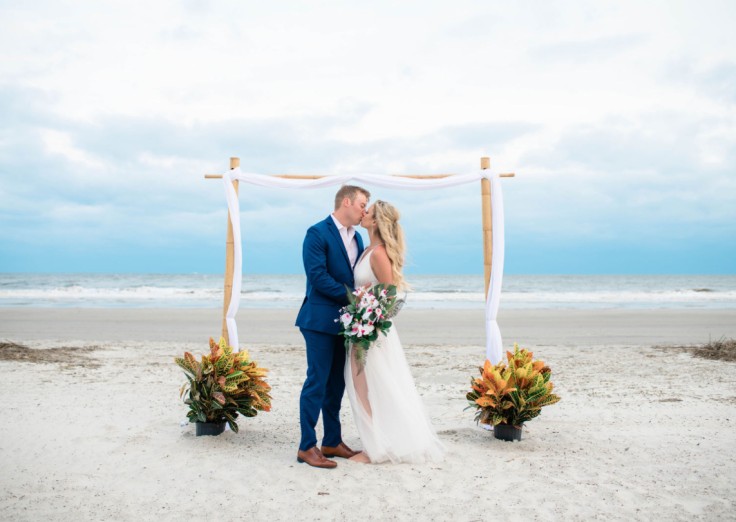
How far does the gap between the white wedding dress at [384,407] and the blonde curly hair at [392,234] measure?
7.3 inches

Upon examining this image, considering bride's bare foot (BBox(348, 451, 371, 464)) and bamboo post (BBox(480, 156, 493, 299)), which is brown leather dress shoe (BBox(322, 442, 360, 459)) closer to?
bride's bare foot (BBox(348, 451, 371, 464))

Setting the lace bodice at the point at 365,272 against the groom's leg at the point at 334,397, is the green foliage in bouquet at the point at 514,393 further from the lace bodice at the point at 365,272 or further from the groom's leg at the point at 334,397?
the lace bodice at the point at 365,272

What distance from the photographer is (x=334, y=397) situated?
188 inches

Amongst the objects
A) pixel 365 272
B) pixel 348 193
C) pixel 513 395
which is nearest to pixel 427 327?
pixel 513 395

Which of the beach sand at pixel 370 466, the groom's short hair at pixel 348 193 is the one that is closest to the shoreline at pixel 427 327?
the beach sand at pixel 370 466

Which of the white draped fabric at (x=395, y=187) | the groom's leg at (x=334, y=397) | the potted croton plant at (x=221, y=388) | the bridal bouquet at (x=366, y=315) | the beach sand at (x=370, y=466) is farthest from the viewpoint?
the white draped fabric at (x=395, y=187)

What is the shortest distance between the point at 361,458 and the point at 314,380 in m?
0.72

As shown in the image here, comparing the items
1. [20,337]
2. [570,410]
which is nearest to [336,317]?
[570,410]

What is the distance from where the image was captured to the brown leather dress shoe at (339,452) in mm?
4764

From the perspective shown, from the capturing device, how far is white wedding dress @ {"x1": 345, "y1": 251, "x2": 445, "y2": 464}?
460cm

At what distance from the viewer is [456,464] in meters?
4.59

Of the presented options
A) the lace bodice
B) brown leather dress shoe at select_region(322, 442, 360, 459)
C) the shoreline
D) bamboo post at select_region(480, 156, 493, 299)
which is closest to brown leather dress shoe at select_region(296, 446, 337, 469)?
brown leather dress shoe at select_region(322, 442, 360, 459)

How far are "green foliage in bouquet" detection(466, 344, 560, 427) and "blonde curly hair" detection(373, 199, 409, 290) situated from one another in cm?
125

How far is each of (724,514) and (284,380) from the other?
5.46 metres
